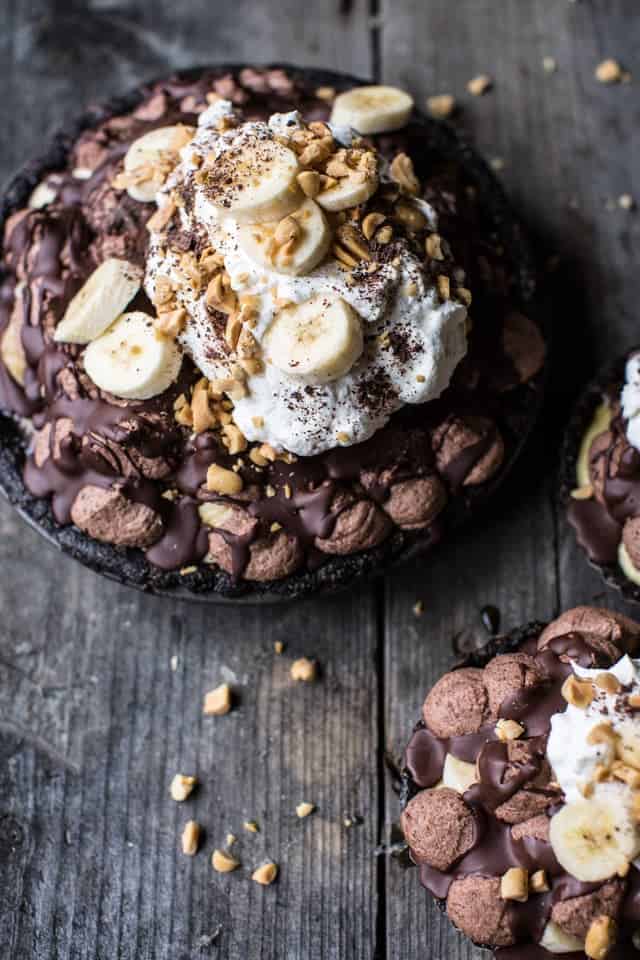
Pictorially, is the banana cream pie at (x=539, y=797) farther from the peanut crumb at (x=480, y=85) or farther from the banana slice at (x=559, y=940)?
the peanut crumb at (x=480, y=85)

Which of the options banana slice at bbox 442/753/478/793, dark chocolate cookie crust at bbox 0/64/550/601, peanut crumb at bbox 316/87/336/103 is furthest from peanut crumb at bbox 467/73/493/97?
banana slice at bbox 442/753/478/793

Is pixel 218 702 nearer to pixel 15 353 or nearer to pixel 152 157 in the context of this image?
pixel 15 353

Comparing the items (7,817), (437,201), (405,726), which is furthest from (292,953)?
(437,201)

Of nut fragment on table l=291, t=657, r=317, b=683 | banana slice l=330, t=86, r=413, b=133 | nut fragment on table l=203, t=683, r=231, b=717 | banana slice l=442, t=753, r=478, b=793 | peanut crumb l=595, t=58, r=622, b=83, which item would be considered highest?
banana slice l=330, t=86, r=413, b=133

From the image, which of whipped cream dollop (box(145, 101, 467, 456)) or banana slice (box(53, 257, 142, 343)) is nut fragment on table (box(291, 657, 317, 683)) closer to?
whipped cream dollop (box(145, 101, 467, 456))

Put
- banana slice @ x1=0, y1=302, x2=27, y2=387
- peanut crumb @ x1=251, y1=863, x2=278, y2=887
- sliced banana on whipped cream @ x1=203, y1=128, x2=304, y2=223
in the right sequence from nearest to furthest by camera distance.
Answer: sliced banana on whipped cream @ x1=203, y1=128, x2=304, y2=223 → banana slice @ x1=0, y1=302, x2=27, y2=387 → peanut crumb @ x1=251, y1=863, x2=278, y2=887

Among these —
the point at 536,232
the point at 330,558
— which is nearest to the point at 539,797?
the point at 330,558
